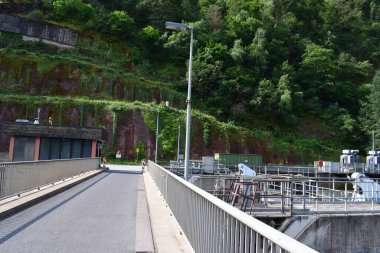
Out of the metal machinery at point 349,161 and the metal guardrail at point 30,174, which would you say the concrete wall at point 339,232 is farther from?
the metal machinery at point 349,161

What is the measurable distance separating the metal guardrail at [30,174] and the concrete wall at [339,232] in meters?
10.3

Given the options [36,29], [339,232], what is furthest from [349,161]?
[36,29]

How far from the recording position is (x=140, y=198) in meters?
15.9

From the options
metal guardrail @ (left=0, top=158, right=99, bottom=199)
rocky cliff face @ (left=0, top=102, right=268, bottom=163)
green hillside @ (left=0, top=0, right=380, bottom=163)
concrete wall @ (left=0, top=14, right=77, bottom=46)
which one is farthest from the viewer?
concrete wall @ (left=0, top=14, right=77, bottom=46)

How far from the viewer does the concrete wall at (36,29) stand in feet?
237

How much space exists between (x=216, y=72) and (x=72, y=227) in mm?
64483

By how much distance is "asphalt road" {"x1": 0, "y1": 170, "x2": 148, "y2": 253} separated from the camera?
24.6ft

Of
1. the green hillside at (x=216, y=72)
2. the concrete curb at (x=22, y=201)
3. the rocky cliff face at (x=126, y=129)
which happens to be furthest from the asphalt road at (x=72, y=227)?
the green hillside at (x=216, y=72)

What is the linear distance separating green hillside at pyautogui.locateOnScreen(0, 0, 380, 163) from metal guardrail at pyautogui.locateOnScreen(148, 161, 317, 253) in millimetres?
52663

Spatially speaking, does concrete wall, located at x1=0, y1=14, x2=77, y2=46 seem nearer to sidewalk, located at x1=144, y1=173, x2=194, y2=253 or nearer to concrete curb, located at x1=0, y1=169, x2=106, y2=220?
concrete curb, located at x1=0, y1=169, x2=106, y2=220

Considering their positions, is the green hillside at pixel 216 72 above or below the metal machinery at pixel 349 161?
above

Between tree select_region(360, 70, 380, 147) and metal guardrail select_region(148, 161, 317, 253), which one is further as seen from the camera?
tree select_region(360, 70, 380, 147)

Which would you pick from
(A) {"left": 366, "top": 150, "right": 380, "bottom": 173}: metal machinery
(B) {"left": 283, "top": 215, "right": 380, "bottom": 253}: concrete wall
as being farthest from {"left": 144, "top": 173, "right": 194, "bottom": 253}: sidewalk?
(A) {"left": 366, "top": 150, "right": 380, "bottom": 173}: metal machinery

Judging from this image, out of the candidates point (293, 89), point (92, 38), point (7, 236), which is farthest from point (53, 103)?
point (7, 236)
